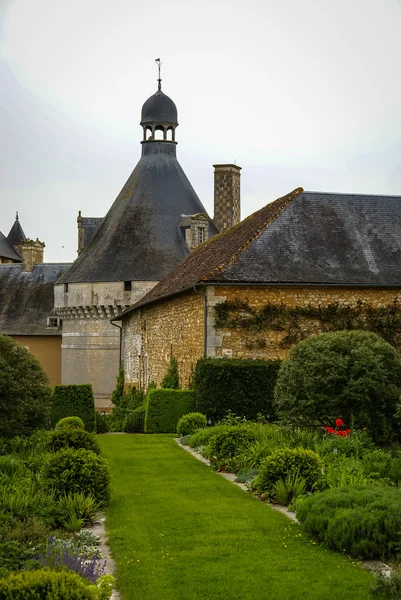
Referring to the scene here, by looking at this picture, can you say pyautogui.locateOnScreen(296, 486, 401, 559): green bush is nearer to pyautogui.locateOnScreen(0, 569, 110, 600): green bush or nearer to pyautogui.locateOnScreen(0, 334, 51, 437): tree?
pyautogui.locateOnScreen(0, 569, 110, 600): green bush

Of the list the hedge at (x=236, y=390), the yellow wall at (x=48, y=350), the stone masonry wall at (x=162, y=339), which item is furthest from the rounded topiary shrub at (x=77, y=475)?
the yellow wall at (x=48, y=350)

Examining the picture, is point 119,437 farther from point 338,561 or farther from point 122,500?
point 338,561

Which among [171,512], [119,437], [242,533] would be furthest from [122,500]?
[119,437]

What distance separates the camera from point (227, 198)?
43719 millimetres

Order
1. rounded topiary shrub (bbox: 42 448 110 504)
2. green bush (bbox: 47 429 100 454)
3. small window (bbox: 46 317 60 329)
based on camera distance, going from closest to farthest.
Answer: rounded topiary shrub (bbox: 42 448 110 504) < green bush (bbox: 47 429 100 454) < small window (bbox: 46 317 60 329)

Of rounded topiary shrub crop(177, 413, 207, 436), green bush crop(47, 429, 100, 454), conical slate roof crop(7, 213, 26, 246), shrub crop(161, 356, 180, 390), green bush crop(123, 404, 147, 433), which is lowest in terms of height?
green bush crop(123, 404, 147, 433)

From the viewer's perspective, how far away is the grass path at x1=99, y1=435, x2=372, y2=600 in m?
7.26

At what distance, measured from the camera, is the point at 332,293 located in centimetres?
2238

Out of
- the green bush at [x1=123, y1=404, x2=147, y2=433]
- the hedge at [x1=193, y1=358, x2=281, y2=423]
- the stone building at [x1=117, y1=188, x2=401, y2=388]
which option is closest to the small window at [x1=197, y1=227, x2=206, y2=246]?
the stone building at [x1=117, y1=188, x2=401, y2=388]

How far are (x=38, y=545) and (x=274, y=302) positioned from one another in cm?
1448

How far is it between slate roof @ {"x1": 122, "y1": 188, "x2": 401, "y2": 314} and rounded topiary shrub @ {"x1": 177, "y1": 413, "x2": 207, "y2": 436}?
3384mm

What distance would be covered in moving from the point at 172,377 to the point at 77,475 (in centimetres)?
1463

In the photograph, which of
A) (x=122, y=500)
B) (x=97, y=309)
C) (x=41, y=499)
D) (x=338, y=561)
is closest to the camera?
(x=338, y=561)

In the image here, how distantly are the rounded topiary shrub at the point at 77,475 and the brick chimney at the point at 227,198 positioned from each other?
108 feet
